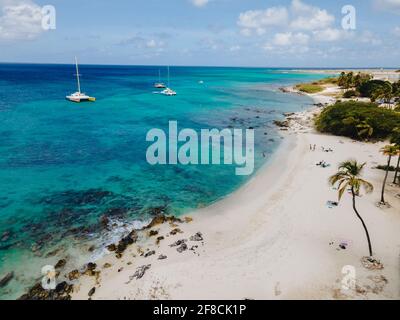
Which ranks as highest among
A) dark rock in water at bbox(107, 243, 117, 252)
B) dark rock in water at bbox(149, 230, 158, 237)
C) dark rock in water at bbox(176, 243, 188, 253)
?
dark rock in water at bbox(149, 230, 158, 237)

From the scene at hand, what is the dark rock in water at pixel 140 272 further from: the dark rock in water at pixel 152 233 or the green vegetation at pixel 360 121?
the green vegetation at pixel 360 121

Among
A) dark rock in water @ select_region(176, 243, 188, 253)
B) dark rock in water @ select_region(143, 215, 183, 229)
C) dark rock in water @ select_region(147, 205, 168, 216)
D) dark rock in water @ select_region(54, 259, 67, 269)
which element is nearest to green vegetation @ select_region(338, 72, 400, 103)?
dark rock in water @ select_region(147, 205, 168, 216)

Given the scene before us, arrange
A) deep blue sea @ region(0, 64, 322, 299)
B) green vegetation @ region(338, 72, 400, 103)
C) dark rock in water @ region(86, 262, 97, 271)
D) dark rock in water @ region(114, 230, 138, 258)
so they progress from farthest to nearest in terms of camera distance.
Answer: green vegetation @ region(338, 72, 400, 103) < deep blue sea @ region(0, 64, 322, 299) < dark rock in water @ region(114, 230, 138, 258) < dark rock in water @ region(86, 262, 97, 271)

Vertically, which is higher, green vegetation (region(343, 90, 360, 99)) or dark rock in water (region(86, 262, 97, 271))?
green vegetation (region(343, 90, 360, 99))

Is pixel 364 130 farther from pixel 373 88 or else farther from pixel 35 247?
pixel 35 247

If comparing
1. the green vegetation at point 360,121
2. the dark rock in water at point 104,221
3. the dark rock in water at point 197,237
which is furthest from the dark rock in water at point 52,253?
the green vegetation at point 360,121

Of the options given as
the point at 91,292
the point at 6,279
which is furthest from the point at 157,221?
the point at 6,279

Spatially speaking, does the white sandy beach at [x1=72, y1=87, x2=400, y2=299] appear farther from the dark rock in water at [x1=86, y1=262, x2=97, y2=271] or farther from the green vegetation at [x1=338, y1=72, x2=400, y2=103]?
the green vegetation at [x1=338, y1=72, x2=400, y2=103]
